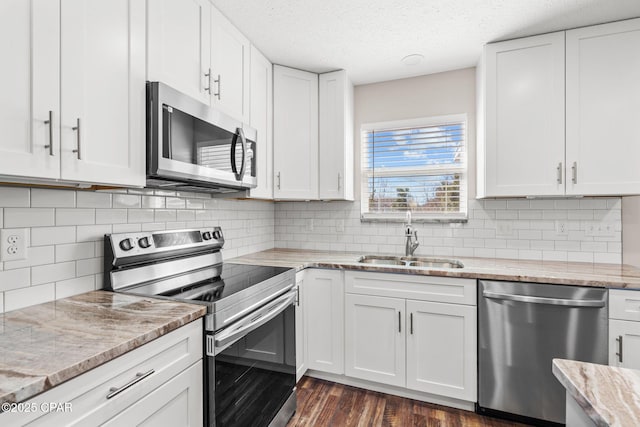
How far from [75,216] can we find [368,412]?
6.36ft

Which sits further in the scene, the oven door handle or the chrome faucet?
the chrome faucet

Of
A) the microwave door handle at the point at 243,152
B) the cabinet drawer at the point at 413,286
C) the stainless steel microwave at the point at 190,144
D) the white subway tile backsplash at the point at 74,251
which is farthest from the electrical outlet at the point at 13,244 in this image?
→ the cabinet drawer at the point at 413,286

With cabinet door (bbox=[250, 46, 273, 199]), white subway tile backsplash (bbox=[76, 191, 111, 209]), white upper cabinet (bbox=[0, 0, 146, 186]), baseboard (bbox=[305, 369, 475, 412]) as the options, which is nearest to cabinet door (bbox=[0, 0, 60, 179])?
white upper cabinet (bbox=[0, 0, 146, 186])

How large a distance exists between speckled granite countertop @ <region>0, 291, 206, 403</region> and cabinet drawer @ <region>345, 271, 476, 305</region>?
1.21 meters

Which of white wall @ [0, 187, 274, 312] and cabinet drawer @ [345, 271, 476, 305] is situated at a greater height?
white wall @ [0, 187, 274, 312]

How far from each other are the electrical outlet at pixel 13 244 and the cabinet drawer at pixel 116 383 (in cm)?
68

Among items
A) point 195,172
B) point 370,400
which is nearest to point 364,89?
point 195,172

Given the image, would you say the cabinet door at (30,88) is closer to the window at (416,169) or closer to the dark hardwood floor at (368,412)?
the dark hardwood floor at (368,412)


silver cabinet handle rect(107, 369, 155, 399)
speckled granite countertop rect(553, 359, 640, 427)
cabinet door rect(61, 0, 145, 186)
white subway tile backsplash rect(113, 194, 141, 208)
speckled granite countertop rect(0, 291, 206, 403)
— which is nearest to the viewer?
speckled granite countertop rect(553, 359, 640, 427)

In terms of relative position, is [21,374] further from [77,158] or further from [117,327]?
[77,158]

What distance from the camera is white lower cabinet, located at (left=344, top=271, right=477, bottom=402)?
1.95 metres

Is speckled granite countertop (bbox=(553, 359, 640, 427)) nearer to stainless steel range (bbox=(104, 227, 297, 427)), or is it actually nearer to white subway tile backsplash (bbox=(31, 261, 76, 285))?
stainless steel range (bbox=(104, 227, 297, 427))

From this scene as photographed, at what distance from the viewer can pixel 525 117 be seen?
212 centimetres

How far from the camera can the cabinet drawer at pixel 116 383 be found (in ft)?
2.41
